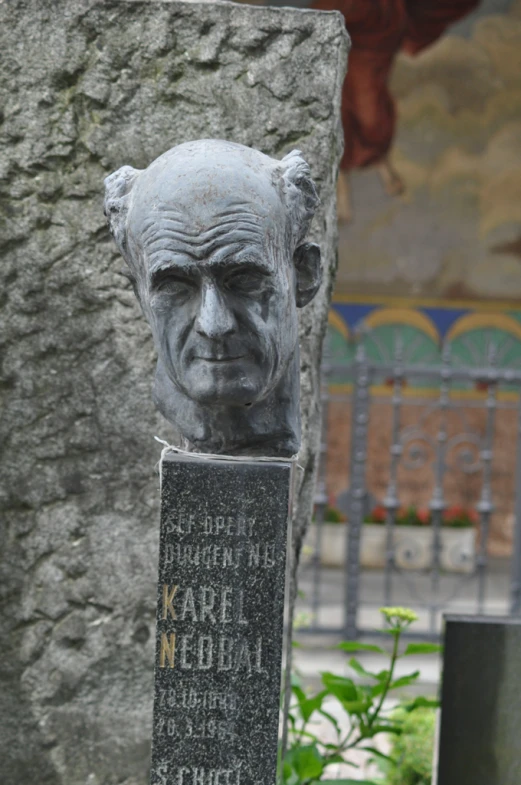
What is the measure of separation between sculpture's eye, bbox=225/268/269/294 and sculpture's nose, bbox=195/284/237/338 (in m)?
0.03

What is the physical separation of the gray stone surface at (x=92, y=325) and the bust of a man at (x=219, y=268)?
2.57ft

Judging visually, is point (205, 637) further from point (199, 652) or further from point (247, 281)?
point (247, 281)

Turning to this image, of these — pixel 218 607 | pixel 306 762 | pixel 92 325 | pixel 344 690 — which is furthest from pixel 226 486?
pixel 344 690

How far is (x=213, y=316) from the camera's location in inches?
69.8

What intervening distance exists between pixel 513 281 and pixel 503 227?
44 centimetres

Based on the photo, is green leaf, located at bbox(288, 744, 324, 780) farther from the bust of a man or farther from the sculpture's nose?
the sculpture's nose

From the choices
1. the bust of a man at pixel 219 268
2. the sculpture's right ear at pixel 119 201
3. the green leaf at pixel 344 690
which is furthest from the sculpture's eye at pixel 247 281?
the green leaf at pixel 344 690

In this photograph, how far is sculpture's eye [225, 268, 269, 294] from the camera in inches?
70.6

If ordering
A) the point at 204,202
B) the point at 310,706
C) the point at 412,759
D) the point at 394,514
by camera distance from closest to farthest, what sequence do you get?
1. the point at 204,202
2. the point at 310,706
3. the point at 412,759
4. the point at 394,514

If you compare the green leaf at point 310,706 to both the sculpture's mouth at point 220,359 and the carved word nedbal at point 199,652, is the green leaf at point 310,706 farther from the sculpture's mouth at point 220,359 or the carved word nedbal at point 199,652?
the sculpture's mouth at point 220,359

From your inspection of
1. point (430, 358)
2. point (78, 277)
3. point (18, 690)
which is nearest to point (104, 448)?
point (78, 277)

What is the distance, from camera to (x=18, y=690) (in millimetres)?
2857

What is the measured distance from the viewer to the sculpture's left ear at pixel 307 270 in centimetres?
201

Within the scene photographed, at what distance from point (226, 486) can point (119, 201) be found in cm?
56
